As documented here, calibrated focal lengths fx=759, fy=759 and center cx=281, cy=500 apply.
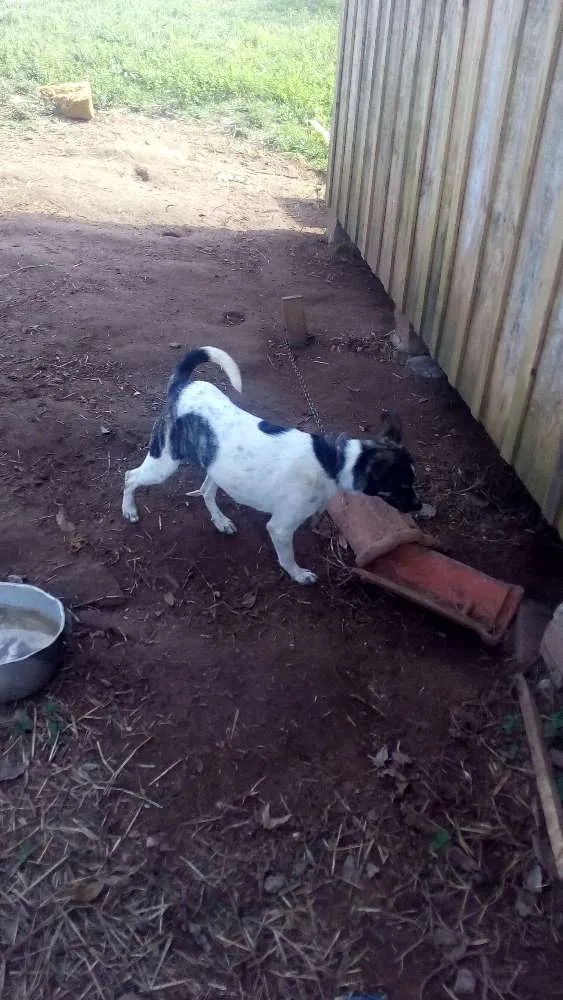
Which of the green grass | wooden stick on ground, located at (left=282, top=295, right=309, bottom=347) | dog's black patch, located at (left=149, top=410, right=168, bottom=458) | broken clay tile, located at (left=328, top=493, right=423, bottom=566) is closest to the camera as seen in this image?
broken clay tile, located at (left=328, top=493, right=423, bottom=566)

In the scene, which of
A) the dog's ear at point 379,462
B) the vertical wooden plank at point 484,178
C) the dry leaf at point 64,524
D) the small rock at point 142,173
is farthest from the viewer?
the small rock at point 142,173

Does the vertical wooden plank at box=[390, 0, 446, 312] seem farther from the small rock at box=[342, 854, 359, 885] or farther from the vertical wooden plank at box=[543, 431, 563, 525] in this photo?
the small rock at box=[342, 854, 359, 885]

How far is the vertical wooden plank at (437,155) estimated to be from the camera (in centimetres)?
501

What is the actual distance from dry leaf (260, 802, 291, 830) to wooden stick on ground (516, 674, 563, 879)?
104 cm

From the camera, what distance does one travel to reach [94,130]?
12664mm

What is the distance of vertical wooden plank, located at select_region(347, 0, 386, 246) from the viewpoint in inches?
273

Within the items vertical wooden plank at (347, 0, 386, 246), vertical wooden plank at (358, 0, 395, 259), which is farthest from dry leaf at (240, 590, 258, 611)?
vertical wooden plank at (347, 0, 386, 246)

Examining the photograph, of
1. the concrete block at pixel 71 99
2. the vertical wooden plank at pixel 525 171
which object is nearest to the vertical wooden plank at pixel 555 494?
the vertical wooden plank at pixel 525 171

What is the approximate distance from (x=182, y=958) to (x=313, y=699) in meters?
1.23

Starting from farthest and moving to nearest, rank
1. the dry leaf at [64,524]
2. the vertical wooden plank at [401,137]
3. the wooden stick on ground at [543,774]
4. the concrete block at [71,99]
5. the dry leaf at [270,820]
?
1. the concrete block at [71,99]
2. the vertical wooden plank at [401,137]
3. the dry leaf at [64,524]
4. the dry leaf at [270,820]
5. the wooden stick on ground at [543,774]

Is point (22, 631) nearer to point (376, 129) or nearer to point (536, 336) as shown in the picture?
point (536, 336)

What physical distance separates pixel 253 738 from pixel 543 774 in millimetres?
1248

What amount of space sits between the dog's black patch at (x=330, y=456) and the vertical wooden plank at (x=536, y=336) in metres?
1.13

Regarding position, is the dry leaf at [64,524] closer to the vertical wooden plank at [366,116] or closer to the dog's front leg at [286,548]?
the dog's front leg at [286,548]
